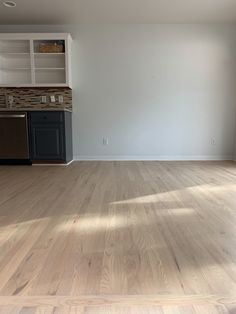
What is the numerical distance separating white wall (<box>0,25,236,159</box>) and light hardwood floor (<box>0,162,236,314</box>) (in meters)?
1.90

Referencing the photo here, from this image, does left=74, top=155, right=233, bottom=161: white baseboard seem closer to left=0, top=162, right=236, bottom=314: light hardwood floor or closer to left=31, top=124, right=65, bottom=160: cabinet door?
left=31, top=124, right=65, bottom=160: cabinet door

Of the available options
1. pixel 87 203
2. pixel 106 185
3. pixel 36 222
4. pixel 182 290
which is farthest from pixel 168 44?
pixel 182 290

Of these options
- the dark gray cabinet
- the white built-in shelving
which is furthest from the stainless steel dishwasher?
the white built-in shelving

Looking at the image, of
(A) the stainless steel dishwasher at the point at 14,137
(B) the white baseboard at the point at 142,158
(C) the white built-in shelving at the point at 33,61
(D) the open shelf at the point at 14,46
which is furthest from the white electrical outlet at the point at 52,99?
(B) the white baseboard at the point at 142,158

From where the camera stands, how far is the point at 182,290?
3.47ft

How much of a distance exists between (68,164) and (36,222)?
8.06ft

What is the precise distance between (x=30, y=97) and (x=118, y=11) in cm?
201

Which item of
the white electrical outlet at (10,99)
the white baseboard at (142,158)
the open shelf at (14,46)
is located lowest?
the white baseboard at (142,158)

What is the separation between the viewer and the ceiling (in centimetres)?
357

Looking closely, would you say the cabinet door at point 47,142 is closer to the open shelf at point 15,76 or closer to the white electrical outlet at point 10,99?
the white electrical outlet at point 10,99

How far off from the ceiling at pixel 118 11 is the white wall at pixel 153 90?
200mm

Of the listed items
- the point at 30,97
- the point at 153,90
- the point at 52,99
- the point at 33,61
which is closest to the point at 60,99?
the point at 52,99

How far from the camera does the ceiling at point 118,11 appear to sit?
11.7ft

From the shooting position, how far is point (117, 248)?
4.64ft
